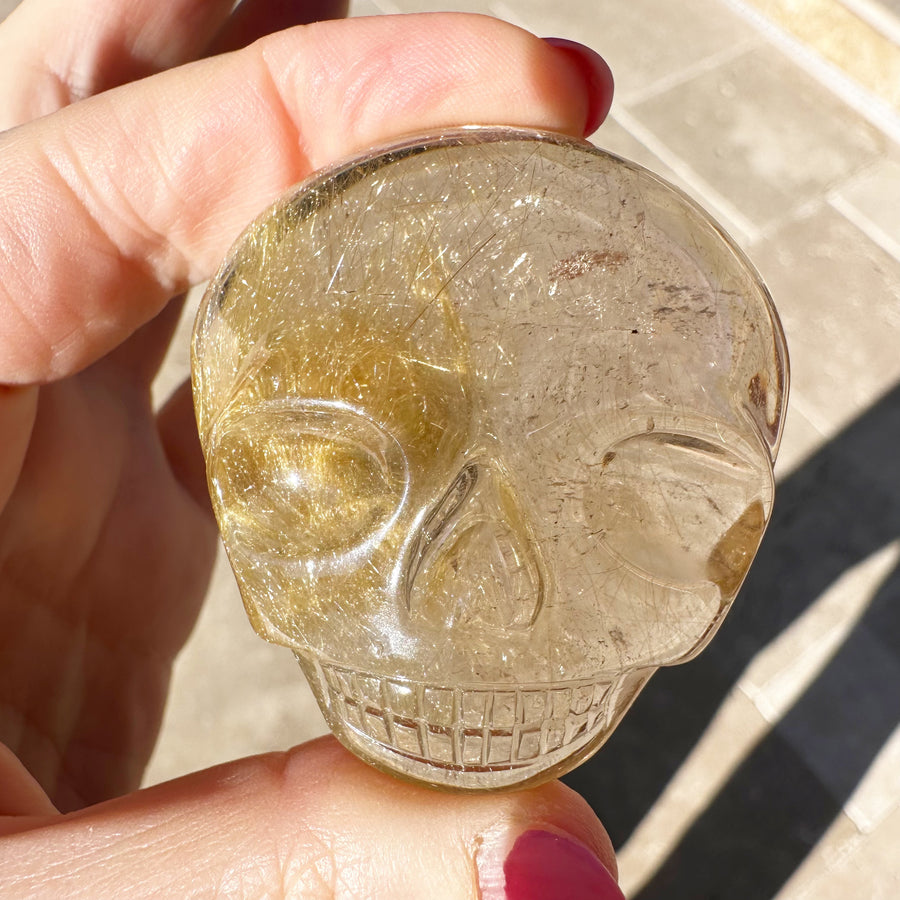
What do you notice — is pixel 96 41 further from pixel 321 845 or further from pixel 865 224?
pixel 865 224

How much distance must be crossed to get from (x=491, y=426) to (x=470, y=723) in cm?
21

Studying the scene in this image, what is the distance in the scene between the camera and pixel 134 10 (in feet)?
3.73

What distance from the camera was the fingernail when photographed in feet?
2.88

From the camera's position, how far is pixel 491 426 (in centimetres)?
60

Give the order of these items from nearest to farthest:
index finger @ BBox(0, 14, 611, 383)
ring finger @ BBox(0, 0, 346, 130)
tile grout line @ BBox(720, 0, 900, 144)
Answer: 1. index finger @ BBox(0, 14, 611, 383)
2. ring finger @ BBox(0, 0, 346, 130)
3. tile grout line @ BBox(720, 0, 900, 144)

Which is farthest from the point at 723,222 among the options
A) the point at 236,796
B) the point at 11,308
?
the point at 236,796

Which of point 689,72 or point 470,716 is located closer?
point 470,716

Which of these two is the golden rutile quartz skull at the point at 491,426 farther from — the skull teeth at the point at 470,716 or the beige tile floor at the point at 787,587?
the beige tile floor at the point at 787,587

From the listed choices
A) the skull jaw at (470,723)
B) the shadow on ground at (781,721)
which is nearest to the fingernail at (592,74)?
the skull jaw at (470,723)

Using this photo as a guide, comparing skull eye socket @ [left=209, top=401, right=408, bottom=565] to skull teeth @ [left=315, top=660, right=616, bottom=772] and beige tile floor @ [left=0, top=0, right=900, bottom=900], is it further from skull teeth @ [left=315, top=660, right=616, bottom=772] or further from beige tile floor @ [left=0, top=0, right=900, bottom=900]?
beige tile floor @ [left=0, top=0, right=900, bottom=900]

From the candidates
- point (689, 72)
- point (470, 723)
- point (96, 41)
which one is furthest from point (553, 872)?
point (689, 72)

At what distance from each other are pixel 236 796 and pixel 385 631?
19 centimetres

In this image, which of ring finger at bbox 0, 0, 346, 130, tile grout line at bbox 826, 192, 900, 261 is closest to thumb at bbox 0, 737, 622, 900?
ring finger at bbox 0, 0, 346, 130

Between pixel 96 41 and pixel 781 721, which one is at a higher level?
pixel 96 41
